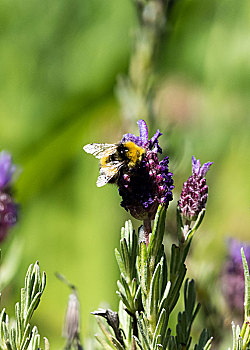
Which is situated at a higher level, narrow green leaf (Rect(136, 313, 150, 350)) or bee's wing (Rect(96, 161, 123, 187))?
bee's wing (Rect(96, 161, 123, 187))

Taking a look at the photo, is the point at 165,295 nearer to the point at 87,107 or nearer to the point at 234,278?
the point at 234,278

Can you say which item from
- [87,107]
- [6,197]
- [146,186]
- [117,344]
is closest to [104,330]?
[117,344]

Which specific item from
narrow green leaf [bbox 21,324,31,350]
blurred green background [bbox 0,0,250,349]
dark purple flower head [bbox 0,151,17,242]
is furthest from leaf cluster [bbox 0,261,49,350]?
blurred green background [bbox 0,0,250,349]

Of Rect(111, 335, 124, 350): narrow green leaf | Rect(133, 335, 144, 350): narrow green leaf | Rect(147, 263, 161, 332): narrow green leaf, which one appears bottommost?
Rect(133, 335, 144, 350): narrow green leaf

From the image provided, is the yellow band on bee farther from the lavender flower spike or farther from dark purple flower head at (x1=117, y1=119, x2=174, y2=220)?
the lavender flower spike

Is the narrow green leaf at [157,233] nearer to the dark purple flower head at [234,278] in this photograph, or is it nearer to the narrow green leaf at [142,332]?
the narrow green leaf at [142,332]

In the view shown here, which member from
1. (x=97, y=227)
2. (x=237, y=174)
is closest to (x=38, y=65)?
(x=97, y=227)

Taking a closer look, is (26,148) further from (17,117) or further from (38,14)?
(38,14)

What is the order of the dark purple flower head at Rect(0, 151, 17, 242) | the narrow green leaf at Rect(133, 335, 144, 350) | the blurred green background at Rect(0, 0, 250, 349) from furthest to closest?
the blurred green background at Rect(0, 0, 250, 349) → the dark purple flower head at Rect(0, 151, 17, 242) → the narrow green leaf at Rect(133, 335, 144, 350)
